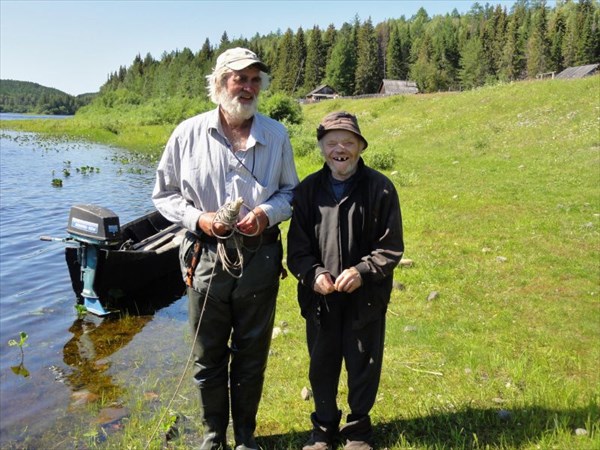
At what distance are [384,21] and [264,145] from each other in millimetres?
166292

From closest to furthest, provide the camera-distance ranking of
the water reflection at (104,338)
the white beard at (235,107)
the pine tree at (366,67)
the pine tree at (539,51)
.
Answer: the white beard at (235,107), the water reflection at (104,338), the pine tree at (539,51), the pine tree at (366,67)

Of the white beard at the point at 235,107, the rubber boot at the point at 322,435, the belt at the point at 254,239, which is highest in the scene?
the white beard at the point at 235,107

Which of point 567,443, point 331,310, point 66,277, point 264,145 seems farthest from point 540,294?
point 66,277

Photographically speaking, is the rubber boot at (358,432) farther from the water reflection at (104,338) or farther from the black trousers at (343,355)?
the water reflection at (104,338)

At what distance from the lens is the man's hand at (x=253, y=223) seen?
10.7 feet

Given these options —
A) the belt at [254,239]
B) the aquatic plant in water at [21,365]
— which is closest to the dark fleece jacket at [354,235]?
the belt at [254,239]

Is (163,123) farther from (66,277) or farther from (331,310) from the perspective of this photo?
(331,310)

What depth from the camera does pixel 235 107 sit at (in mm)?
3287

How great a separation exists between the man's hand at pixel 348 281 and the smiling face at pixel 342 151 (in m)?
0.64

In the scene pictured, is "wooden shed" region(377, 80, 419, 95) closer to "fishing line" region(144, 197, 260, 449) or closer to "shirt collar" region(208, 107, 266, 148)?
"shirt collar" region(208, 107, 266, 148)

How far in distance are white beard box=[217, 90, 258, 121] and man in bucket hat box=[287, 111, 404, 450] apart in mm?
466

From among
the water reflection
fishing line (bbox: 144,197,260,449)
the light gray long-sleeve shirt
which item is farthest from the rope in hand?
the water reflection

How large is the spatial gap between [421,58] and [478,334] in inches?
4024

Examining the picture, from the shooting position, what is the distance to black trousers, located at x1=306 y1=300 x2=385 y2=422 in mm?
3439
